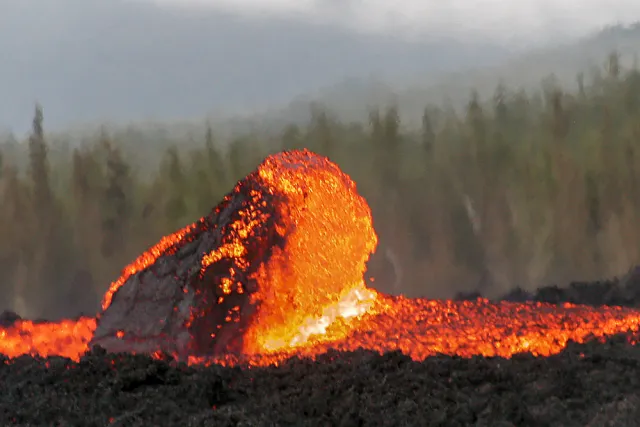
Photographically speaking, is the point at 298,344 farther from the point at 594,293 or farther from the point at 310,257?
the point at 594,293

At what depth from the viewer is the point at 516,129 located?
20.4ft

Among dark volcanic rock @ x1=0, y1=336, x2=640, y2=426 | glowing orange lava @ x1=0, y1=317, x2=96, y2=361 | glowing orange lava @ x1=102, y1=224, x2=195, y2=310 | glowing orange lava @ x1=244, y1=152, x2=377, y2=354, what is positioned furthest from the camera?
glowing orange lava @ x1=102, y1=224, x2=195, y2=310

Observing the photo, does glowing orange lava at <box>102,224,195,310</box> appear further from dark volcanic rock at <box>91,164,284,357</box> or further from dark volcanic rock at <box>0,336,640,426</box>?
dark volcanic rock at <box>0,336,640,426</box>

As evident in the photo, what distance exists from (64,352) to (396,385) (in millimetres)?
2469

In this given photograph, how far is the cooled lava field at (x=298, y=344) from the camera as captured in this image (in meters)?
2.29

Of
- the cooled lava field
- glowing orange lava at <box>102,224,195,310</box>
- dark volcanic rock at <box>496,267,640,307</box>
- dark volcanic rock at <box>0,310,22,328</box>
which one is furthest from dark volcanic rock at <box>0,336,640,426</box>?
dark volcanic rock at <box>496,267,640,307</box>

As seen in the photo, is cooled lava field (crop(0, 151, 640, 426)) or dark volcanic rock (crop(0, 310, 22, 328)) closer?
cooled lava field (crop(0, 151, 640, 426))

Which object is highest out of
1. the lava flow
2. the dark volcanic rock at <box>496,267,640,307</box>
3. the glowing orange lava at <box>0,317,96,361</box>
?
the lava flow

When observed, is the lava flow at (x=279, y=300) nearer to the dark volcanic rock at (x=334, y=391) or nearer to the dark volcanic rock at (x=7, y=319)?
the dark volcanic rock at (x=334, y=391)

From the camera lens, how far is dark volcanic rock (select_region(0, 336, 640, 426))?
2.18 meters

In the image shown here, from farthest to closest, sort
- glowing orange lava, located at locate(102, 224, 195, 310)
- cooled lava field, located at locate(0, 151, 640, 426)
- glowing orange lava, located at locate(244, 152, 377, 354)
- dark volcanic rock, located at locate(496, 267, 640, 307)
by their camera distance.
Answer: dark volcanic rock, located at locate(496, 267, 640, 307)
glowing orange lava, located at locate(102, 224, 195, 310)
glowing orange lava, located at locate(244, 152, 377, 354)
cooled lava field, located at locate(0, 151, 640, 426)

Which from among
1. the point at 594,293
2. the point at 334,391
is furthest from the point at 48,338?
the point at 594,293

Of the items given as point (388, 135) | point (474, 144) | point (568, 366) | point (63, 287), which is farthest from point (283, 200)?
point (63, 287)

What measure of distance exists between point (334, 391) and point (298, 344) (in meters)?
1.36
